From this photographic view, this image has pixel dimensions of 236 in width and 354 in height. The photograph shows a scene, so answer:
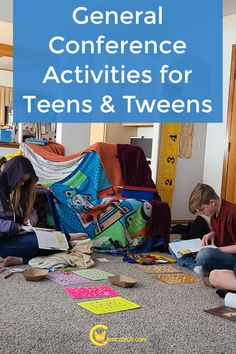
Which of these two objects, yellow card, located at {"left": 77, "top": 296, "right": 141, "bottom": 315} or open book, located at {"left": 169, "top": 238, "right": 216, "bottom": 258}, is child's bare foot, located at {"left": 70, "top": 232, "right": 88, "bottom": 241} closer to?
open book, located at {"left": 169, "top": 238, "right": 216, "bottom": 258}

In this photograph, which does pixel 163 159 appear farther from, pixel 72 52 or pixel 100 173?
pixel 72 52

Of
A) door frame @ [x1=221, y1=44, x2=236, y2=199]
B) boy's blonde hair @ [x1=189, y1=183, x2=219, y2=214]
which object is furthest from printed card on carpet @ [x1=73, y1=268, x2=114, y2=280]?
door frame @ [x1=221, y1=44, x2=236, y2=199]

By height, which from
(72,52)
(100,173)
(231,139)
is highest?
(72,52)

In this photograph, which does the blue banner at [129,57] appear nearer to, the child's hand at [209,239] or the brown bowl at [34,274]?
the child's hand at [209,239]

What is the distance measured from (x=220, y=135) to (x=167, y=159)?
32.5 inches

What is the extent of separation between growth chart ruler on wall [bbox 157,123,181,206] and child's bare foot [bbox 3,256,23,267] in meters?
2.30

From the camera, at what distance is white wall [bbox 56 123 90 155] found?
4.80 m

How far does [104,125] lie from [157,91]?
1472 millimetres

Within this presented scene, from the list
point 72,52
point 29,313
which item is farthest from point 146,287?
point 72,52

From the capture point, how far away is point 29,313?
77.1 inches

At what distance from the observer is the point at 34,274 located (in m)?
2.47

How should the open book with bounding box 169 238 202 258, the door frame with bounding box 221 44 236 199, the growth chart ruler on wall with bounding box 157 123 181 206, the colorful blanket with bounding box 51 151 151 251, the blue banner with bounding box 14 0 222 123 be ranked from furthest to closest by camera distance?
1. the door frame with bounding box 221 44 236 199
2. the blue banner with bounding box 14 0 222 123
3. the growth chart ruler on wall with bounding box 157 123 181 206
4. the colorful blanket with bounding box 51 151 151 251
5. the open book with bounding box 169 238 202 258

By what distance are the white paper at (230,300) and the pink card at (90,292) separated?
1.88 ft

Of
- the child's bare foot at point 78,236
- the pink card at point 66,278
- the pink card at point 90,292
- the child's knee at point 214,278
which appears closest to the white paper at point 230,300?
the child's knee at point 214,278
